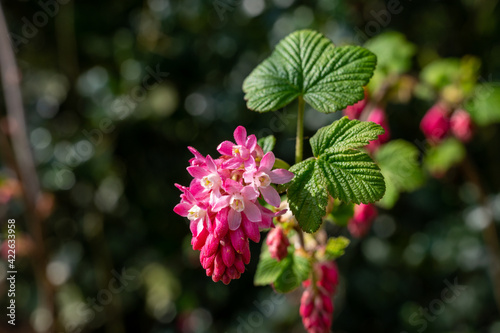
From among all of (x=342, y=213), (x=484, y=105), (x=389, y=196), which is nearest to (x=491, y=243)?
(x=484, y=105)

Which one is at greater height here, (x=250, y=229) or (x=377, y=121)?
(x=250, y=229)

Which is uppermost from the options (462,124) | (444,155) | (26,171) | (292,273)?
(292,273)

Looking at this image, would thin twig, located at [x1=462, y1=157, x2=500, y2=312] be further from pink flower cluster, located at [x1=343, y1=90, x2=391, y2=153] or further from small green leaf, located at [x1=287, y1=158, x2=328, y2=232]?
small green leaf, located at [x1=287, y1=158, x2=328, y2=232]

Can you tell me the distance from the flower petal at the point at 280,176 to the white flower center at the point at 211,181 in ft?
0.29

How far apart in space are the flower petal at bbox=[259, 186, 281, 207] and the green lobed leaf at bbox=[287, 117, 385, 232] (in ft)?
0.07

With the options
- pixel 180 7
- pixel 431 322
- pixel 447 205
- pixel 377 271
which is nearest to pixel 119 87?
pixel 180 7

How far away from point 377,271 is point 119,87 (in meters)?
1.81

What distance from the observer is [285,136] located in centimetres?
240

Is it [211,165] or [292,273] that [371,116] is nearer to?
[292,273]

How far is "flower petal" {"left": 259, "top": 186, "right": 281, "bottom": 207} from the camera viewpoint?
0.73m

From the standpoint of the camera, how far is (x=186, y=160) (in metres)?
2.64

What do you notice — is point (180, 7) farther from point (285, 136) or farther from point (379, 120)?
point (379, 120)

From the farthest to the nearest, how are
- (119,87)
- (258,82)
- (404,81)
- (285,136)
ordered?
(119,87) < (285,136) < (404,81) < (258,82)

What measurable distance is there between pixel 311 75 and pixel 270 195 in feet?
1.02
